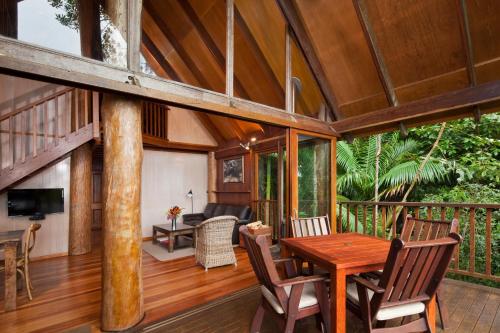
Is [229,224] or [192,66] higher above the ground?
[192,66]

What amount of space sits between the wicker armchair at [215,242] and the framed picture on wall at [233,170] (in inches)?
106

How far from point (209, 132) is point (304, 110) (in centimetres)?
386

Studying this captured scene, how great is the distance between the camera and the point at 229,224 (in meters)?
3.84

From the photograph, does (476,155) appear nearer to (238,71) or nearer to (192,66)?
(238,71)

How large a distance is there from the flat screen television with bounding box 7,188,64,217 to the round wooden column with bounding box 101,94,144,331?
3.46 m

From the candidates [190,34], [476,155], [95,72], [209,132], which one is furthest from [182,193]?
→ [476,155]

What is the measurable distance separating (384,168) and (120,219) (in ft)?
18.1

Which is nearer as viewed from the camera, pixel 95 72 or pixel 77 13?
pixel 95 72

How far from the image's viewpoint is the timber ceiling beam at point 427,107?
271 cm

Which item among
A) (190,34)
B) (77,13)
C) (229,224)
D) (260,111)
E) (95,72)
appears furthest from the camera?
(190,34)

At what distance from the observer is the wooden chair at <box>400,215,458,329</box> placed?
216 centimetres

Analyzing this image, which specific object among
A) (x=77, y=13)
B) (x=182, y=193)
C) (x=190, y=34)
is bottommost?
(x=182, y=193)

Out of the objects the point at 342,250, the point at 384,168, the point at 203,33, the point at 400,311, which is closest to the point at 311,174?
the point at 342,250

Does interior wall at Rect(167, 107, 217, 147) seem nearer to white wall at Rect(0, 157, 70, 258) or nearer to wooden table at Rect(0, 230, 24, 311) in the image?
white wall at Rect(0, 157, 70, 258)
